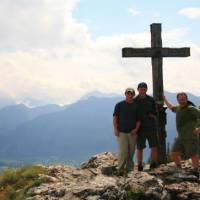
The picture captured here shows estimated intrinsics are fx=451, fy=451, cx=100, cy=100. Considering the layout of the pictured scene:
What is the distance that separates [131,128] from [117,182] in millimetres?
2800

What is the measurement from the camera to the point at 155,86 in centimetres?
1575

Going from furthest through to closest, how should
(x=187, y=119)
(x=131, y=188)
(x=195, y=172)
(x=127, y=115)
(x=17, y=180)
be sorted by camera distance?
(x=17, y=180) < (x=127, y=115) < (x=187, y=119) < (x=195, y=172) < (x=131, y=188)

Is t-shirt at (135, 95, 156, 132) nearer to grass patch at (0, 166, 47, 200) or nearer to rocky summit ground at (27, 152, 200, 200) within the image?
rocky summit ground at (27, 152, 200, 200)

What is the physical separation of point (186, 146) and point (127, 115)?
1.98 meters

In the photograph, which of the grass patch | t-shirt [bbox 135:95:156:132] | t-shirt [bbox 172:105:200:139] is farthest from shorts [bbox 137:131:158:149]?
the grass patch

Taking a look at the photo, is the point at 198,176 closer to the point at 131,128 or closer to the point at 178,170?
the point at 178,170

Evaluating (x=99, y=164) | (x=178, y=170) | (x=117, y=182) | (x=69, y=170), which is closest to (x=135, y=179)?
(x=117, y=182)

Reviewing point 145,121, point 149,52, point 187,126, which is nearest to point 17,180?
point 145,121

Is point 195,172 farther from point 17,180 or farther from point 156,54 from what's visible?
point 17,180

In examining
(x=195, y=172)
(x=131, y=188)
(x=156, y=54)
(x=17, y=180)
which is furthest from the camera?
(x=156, y=54)

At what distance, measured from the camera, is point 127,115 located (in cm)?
1359

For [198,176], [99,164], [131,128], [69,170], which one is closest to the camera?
[198,176]

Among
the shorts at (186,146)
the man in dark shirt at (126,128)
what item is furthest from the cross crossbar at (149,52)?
the shorts at (186,146)

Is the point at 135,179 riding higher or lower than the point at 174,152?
lower
